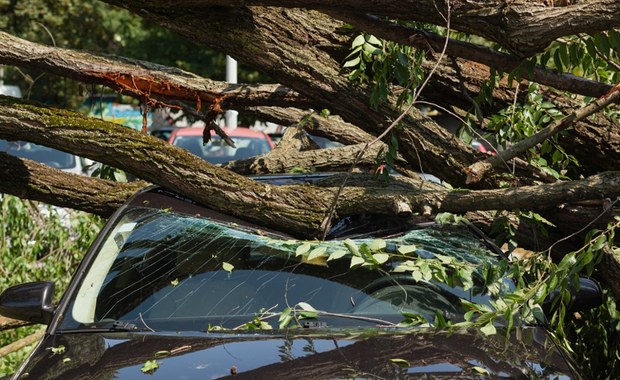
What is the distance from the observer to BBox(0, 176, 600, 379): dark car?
3.27 m

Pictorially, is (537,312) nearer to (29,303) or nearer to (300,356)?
(300,356)

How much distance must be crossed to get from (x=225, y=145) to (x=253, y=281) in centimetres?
1205

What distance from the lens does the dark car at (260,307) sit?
3.27 meters

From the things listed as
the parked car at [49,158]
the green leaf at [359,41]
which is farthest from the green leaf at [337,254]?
the parked car at [49,158]

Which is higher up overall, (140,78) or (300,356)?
(140,78)

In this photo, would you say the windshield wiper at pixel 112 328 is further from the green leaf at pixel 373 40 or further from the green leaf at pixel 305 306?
the green leaf at pixel 373 40

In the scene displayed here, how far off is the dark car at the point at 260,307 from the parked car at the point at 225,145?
35.4ft

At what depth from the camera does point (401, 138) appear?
5.56 meters

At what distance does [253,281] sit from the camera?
160 inches

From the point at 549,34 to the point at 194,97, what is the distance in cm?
252

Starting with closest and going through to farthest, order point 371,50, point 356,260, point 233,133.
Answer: point 356,260
point 371,50
point 233,133

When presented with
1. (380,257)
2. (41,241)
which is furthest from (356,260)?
(41,241)

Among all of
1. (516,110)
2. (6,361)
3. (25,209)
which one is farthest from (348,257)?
(25,209)

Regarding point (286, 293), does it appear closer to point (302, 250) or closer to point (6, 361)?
point (302, 250)
